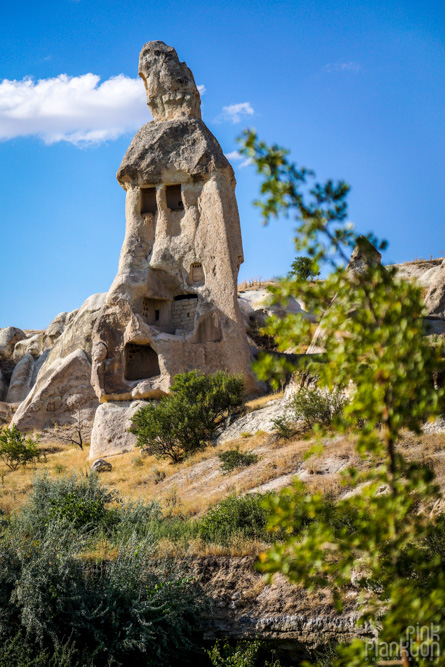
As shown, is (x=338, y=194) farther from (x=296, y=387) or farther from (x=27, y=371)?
Result: (x=27, y=371)

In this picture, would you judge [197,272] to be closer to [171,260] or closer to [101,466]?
[171,260]

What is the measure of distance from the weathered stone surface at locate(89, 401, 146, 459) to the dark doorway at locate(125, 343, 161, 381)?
1.54 metres

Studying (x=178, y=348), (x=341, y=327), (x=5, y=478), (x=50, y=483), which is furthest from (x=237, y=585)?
(x=178, y=348)

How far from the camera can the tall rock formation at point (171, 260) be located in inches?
720

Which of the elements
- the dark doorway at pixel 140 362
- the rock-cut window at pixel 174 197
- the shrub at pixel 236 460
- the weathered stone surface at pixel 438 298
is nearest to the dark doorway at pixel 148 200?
the rock-cut window at pixel 174 197

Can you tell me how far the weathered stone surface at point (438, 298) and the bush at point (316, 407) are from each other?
347 inches

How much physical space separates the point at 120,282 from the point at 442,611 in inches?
687

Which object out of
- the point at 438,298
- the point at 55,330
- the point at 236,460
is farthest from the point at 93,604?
the point at 55,330

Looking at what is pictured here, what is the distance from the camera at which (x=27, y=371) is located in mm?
26016

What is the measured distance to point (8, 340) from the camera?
2811 cm

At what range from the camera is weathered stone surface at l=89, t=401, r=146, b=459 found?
16.9 meters

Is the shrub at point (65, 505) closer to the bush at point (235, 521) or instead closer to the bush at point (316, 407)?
the bush at point (235, 521)

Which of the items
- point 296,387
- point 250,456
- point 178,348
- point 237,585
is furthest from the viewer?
point 178,348

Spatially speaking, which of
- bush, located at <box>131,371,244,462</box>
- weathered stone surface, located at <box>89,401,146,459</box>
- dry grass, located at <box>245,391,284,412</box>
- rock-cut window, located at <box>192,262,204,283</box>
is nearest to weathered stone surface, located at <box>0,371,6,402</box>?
→ weathered stone surface, located at <box>89,401,146,459</box>
